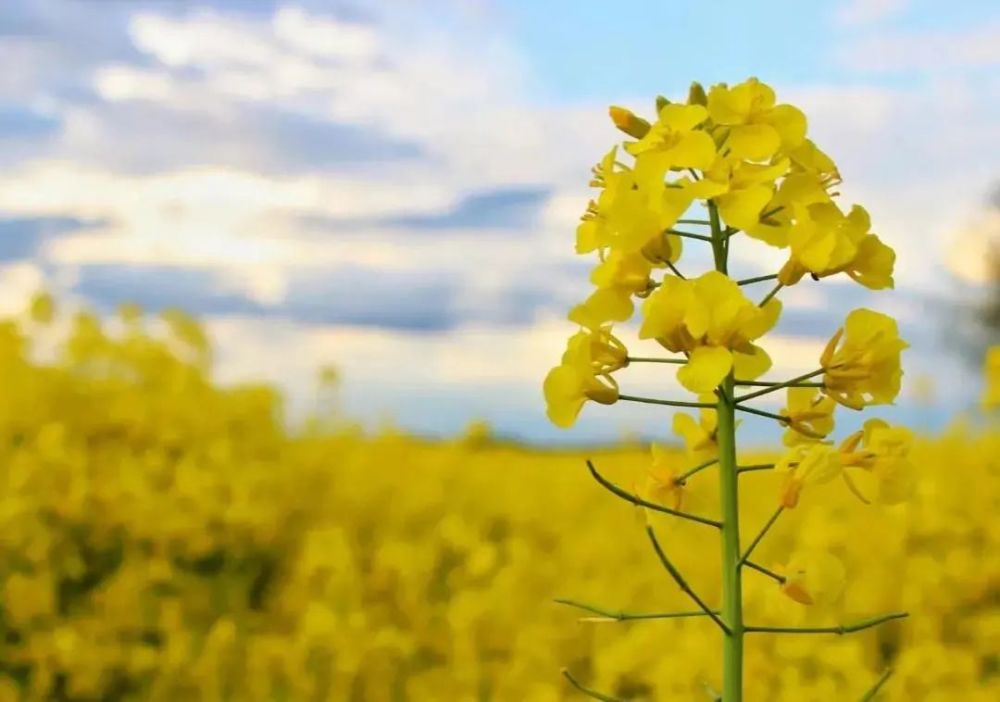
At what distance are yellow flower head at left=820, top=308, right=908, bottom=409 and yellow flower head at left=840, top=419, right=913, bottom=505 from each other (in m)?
0.04

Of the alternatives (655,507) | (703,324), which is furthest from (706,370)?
(655,507)

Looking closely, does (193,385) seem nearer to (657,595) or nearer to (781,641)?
(657,595)

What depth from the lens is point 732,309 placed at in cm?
115

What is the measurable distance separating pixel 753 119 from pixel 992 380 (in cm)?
230

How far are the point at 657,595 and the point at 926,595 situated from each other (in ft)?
2.49

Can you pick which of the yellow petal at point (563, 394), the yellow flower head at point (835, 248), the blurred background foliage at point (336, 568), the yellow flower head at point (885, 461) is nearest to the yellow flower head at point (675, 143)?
the yellow flower head at point (835, 248)

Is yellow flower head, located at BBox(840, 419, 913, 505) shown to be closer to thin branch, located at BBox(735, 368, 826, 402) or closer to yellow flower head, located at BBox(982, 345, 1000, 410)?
thin branch, located at BBox(735, 368, 826, 402)

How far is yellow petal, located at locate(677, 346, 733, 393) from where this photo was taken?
1.13 m

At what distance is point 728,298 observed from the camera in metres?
1.15

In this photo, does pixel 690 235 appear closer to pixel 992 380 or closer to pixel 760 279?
pixel 760 279

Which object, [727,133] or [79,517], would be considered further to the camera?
[79,517]

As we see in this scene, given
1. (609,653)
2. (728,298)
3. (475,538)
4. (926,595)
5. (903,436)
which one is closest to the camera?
(728,298)

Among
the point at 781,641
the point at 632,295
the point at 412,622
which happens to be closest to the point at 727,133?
the point at 632,295

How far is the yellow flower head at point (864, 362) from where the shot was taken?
4.10ft
